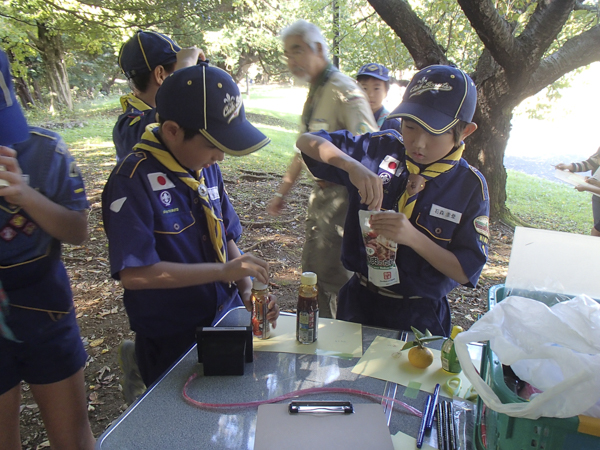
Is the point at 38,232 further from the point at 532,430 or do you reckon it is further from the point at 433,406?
the point at 532,430

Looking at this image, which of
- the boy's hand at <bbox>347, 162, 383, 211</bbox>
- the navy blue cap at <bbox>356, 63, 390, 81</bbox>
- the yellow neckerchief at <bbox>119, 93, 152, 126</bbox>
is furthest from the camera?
the navy blue cap at <bbox>356, 63, 390, 81</bbox>

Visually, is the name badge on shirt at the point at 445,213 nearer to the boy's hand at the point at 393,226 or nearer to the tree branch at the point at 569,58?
the boy's hand at the point at 393,226

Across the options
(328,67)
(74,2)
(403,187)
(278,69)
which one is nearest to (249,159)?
(74,2)

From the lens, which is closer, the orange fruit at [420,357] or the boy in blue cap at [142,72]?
the orange fruit at [420,357]

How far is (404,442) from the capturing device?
116 centimetres

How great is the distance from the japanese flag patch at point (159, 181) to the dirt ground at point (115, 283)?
200 cm

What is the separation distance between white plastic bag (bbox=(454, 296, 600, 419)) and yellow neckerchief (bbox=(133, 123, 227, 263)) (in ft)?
3.45

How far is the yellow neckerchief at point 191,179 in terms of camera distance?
1.62 metres

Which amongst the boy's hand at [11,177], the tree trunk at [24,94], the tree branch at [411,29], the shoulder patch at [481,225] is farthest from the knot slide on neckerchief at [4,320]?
the tree trunk at [24,94]

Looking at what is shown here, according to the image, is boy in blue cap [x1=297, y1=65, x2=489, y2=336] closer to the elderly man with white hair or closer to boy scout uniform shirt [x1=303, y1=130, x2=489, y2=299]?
boy scout uniform shirt [x1=303, y1=130, x2=489, y2=299]

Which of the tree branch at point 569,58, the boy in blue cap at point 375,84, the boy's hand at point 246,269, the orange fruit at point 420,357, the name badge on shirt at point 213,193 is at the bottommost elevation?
the orange fruit at point 420,357

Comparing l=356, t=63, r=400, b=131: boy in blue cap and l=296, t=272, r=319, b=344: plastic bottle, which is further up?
l=356, t=63, r=400, b=131: boy in blue cap

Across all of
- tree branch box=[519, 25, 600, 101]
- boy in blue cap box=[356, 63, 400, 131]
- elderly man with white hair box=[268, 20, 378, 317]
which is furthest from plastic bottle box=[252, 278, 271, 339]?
tree branch box=[519, 25, 600, 101]

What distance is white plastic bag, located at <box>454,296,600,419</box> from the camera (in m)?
0.80
